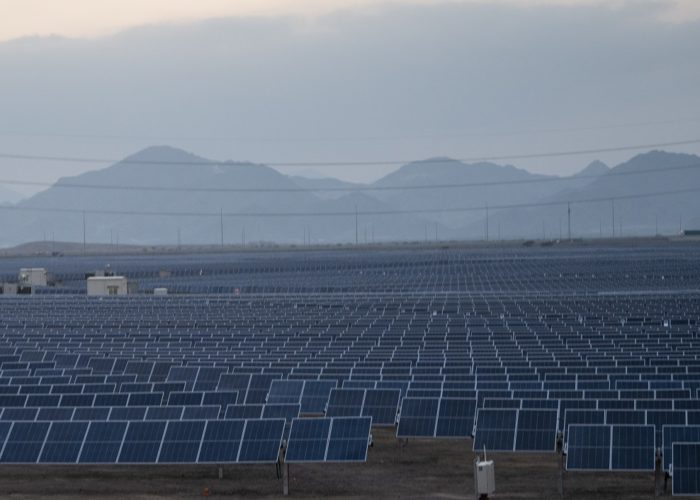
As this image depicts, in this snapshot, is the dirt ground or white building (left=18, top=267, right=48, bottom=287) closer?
the dirt ground

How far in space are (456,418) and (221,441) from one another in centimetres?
409

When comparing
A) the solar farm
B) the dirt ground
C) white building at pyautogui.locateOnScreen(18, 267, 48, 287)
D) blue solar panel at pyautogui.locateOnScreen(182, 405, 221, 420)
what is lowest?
white building at pyautogui.locateOnScreen(18, 267, 48, 287)

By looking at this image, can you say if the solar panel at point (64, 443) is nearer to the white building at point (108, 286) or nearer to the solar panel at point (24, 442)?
the solar panel at point (24, 442)

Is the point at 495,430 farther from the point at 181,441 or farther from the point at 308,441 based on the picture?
the point at 181,441

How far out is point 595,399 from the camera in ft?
70.8

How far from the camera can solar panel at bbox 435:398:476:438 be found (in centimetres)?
2098

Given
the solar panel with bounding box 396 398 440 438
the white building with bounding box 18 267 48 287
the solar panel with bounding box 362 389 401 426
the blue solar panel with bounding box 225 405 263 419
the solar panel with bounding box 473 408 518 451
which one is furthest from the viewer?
the white building with bounding box 18 267 48 287

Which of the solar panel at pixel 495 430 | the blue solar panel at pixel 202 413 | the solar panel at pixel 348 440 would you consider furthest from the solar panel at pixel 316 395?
the solar panel at pixel 495 430

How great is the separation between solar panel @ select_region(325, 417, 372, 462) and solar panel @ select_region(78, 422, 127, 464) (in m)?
3.20

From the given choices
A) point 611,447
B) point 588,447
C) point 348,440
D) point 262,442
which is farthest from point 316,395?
point 611,447

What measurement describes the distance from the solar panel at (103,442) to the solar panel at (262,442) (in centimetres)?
192

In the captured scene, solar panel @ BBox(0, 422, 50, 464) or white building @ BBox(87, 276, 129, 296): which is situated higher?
solar panel @ BBox(0, 422, 50, 464)

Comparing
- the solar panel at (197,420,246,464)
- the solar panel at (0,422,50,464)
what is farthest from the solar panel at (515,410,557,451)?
the solar panel at (0,422,50,464)

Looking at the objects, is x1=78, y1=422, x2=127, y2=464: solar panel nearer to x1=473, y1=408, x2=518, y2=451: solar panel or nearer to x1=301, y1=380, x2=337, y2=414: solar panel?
x1=301, y1=380, x2=337, y2=414: solar panel
